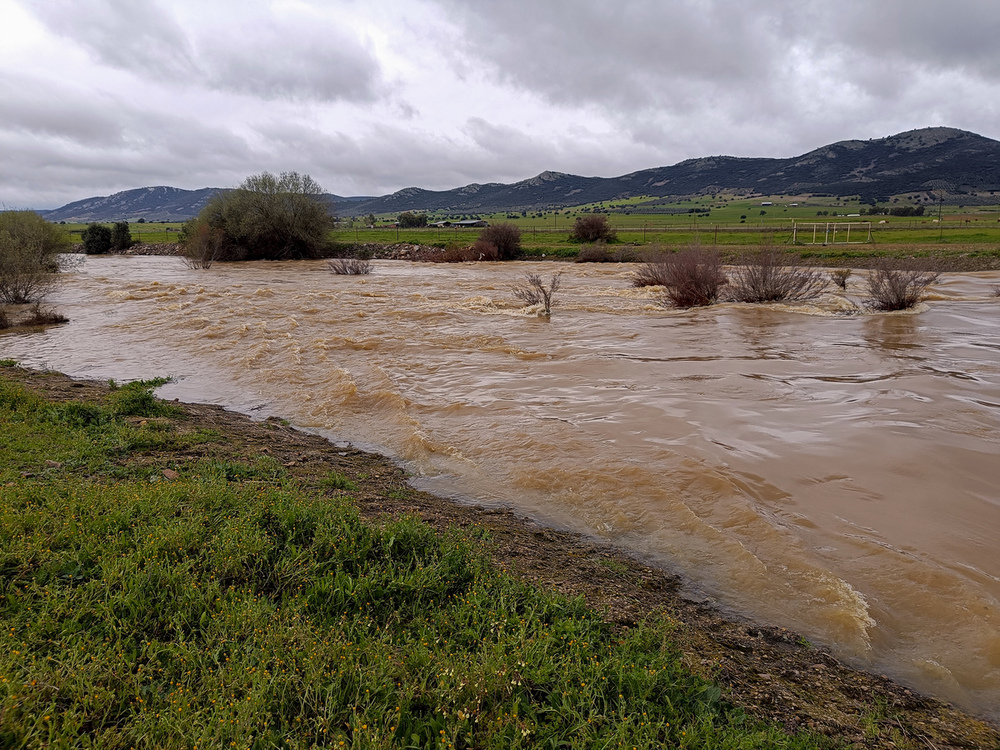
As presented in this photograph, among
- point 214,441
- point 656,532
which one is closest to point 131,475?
point 214,441

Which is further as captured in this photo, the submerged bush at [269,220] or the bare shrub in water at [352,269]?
the submerged bush at [269,220]

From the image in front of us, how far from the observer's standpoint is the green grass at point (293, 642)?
3.04 meters

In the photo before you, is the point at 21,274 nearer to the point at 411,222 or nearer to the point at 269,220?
the point at 269,220

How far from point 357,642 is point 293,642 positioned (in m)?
0.40

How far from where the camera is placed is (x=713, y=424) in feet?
31.2

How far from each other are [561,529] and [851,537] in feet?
10.0

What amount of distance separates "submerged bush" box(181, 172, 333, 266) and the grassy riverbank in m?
52.6

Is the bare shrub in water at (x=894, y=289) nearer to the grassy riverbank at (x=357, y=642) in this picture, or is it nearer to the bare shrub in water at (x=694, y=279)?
the bare shrub in water at (x=694, y=279)

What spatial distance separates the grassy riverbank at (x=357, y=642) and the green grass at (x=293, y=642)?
0.02m

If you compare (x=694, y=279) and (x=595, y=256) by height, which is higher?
(x=595, y=256)

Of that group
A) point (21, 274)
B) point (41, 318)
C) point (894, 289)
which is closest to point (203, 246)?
point (21, 274)

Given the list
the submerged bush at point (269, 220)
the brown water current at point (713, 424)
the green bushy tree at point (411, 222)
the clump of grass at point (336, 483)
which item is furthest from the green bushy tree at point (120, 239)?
the clump of grass at point (336, 483)

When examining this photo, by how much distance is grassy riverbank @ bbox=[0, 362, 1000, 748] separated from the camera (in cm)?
308

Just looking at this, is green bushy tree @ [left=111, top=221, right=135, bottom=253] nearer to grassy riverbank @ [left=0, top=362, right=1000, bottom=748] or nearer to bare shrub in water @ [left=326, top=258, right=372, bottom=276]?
bare shrub in water @ [left=326, top=258, right=372, bottom=276]
